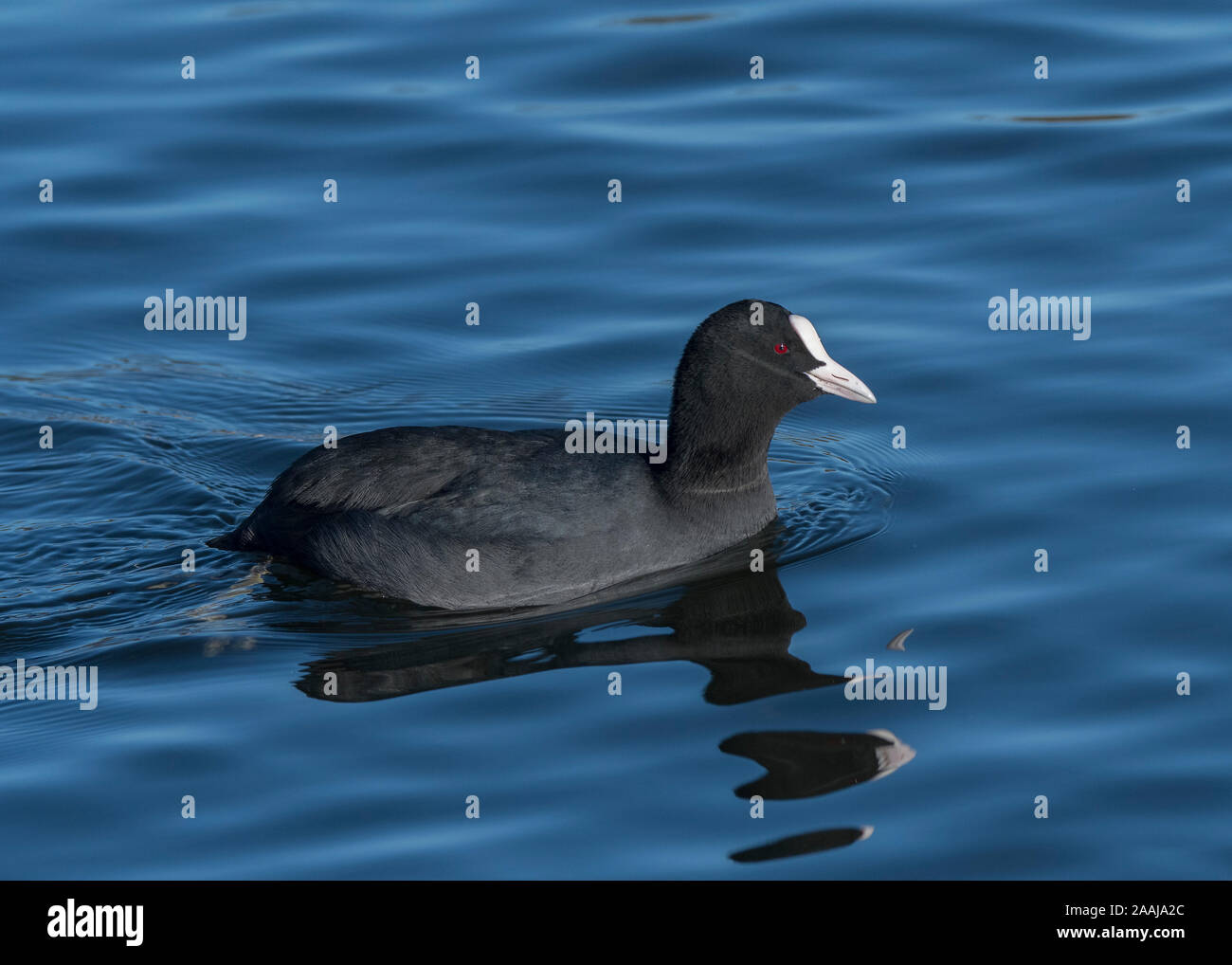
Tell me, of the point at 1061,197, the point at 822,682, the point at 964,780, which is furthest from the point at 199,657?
the point at 1061,197

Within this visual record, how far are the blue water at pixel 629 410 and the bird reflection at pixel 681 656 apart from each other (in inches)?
1.0

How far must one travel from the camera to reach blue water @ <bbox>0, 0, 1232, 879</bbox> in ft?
21.9

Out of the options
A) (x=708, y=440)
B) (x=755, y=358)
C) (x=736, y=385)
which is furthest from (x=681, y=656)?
(x=755, y=358)

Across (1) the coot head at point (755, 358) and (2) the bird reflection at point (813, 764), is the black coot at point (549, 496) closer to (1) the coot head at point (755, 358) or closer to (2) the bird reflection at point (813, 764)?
(1) the coot head at point (755, 358)

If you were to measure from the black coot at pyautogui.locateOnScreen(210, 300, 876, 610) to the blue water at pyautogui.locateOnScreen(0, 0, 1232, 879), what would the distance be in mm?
211

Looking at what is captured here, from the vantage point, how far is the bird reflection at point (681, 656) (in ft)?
22.7
